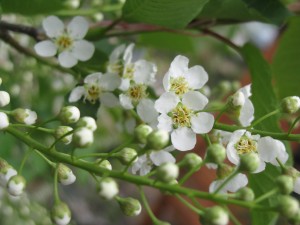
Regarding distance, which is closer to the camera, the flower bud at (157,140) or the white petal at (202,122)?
the flower bud at (157,140)

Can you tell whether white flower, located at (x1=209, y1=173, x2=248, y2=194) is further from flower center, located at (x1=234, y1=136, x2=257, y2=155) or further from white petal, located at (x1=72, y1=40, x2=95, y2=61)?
white petal, located at (x1=72, y1=40, x2=95, y2=61)

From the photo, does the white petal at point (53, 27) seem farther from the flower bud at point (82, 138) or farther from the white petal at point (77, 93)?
the flower bud at point (82, 138)

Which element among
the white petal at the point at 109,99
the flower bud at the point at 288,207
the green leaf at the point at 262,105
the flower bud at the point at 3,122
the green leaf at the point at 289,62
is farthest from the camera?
the green leaf at the point at 289,62

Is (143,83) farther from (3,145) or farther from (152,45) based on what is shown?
(152,45)

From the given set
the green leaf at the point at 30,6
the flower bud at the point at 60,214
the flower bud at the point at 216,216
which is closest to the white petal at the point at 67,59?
the green leaf at the point at 30,6

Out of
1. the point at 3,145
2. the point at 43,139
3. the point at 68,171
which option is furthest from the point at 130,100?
the point at 43,139

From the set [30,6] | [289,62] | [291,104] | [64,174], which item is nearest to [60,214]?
[64,174]
